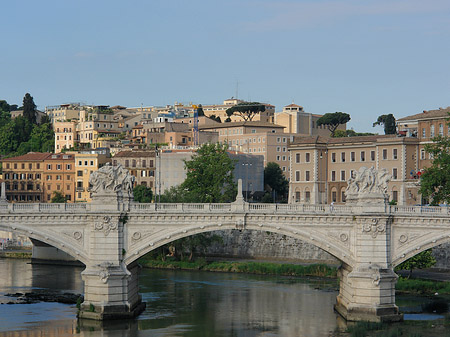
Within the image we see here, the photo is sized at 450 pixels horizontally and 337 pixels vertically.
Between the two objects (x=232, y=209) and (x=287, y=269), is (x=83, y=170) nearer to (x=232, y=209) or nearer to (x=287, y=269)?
(x=287, y=269)

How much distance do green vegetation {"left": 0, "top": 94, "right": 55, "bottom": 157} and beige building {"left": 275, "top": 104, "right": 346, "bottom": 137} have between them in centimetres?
3638

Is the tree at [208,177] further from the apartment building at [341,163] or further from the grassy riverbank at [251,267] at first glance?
the apartment building at [341,163]

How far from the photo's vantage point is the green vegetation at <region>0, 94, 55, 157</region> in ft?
443

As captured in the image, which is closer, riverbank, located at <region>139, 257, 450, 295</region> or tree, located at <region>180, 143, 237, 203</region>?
riverbank, located at <region>139, 257, 450, 295</region>

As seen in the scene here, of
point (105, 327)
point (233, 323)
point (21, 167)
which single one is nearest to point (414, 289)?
point (233, 323)

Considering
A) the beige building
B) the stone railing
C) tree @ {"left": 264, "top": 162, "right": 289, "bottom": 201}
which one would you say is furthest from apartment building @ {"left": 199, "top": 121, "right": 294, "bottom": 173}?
the stone railing

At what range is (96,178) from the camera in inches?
1908

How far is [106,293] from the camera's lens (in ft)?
155

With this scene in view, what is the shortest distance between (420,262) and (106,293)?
81.4ft

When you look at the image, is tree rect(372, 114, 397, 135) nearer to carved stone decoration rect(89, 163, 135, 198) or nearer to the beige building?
the beige building

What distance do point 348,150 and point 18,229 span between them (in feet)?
166

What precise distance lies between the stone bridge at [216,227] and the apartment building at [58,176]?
58199mm

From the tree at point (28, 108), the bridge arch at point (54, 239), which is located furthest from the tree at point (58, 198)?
the bridge arch at point (54, 239)

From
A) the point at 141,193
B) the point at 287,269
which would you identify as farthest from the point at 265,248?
the point at 141,193
